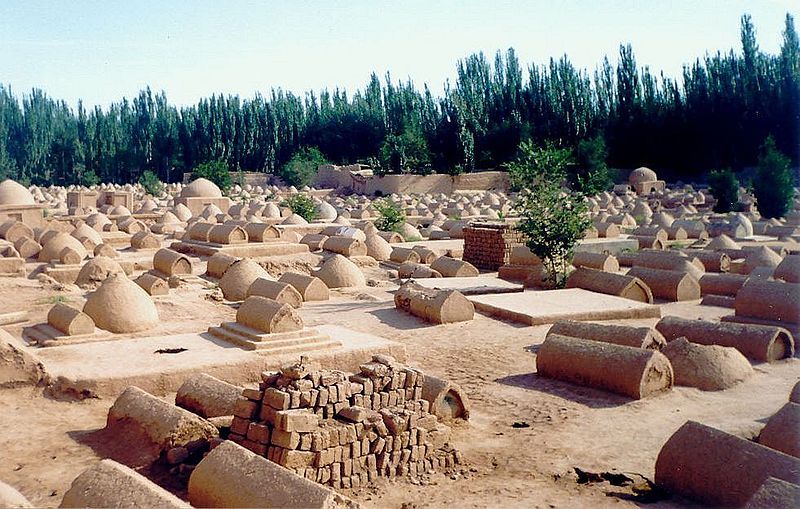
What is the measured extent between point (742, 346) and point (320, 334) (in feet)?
15.7

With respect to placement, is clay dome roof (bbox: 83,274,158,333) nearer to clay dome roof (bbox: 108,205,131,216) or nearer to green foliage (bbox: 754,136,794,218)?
clay dome roof (bbox: 108,205,131,216)

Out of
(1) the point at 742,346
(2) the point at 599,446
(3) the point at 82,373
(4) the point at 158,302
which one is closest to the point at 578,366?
(2) the point at 599,446

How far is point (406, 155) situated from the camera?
46.2m

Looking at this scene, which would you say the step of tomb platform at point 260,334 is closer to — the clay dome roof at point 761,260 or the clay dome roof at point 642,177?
the clay dome roof at point 761,260

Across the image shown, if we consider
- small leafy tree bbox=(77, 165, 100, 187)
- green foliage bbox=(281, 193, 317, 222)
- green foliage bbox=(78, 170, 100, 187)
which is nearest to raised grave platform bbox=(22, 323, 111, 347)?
green foliage bbox=(281, 193, 317, 222)

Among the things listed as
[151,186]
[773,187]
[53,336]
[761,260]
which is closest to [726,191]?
[773,187]

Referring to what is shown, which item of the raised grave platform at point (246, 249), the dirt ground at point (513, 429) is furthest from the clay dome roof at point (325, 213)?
the dirt ground at point (513, 429)

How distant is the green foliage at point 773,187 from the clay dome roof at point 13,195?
71.8 ft

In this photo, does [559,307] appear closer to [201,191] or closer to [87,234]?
[87,234]

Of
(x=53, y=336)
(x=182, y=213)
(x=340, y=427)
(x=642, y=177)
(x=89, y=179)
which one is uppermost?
(x=89, y=179)

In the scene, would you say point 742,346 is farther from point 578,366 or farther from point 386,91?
point 386,91

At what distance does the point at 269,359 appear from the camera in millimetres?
7766

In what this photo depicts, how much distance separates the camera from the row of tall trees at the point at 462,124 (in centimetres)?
4191

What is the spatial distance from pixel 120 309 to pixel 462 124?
39340mm
